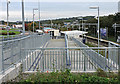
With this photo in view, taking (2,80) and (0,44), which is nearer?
(2,80)

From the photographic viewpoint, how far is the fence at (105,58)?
26.8 ft

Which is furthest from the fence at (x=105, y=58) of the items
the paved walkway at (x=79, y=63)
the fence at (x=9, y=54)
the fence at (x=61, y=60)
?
the fence at (x=9, y=54)

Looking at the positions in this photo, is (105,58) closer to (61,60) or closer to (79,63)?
(79,63)

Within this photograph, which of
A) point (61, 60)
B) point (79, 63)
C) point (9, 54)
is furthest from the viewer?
point (79, 63)

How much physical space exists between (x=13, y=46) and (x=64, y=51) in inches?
86.2

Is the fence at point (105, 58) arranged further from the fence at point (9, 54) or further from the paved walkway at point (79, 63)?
the fence at point (9, 54)

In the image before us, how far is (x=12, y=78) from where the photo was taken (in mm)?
6363

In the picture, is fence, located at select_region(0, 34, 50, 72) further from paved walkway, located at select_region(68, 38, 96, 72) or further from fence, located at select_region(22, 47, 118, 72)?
paved walkway, located at select_region(68, 38, 96, 72)

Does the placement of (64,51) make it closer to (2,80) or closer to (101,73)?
(101,73)

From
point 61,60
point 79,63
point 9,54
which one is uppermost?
point 9,54

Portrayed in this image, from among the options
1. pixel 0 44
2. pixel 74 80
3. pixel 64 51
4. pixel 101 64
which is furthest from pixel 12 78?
pixel 101 64

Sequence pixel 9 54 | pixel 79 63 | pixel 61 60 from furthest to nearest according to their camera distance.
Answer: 1. pixel 79 63
2. pixel 61 60
3. pixel 9 54

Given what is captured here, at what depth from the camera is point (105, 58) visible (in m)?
8.48

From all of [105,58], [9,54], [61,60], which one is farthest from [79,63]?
A: [9,54]
